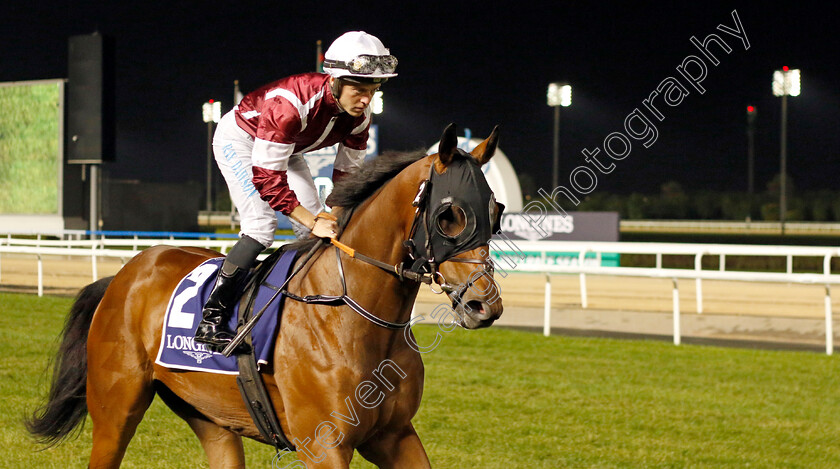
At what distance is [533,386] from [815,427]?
1.78 meters

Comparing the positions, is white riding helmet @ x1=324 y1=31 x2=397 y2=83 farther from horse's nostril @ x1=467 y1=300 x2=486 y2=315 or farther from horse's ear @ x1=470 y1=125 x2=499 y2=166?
horse's nostril @ x1=467 y1=300 x2=486 y2=315

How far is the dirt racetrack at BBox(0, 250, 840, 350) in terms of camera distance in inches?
341

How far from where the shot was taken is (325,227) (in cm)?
260

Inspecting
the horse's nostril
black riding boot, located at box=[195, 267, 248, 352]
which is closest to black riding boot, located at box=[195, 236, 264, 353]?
black riding boot, located at box=[195, 267, 248, 352]

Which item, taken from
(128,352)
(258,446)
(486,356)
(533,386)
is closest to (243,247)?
(128,352)

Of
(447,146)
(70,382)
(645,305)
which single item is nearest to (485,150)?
(447,146)

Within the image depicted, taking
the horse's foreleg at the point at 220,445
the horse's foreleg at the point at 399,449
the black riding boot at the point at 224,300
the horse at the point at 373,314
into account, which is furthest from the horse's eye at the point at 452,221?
the horse's foreleg at the point at 220,445

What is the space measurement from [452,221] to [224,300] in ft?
2.94

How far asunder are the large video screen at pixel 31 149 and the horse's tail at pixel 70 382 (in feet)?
59.7

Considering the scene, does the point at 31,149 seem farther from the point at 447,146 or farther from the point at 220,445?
the point at 447,146

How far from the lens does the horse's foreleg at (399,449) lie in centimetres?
258

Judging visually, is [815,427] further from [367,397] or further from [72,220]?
[72,220]

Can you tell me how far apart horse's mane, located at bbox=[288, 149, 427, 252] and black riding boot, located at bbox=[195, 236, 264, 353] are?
1.13 ft

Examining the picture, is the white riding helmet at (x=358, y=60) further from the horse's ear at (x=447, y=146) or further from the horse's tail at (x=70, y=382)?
the horse's tail at (x=70, y=382)
